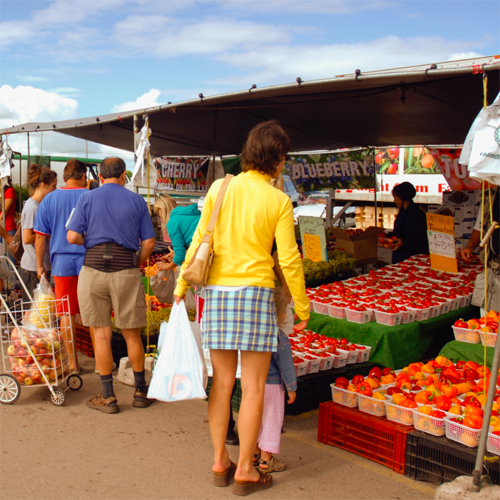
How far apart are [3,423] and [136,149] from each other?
106 inches

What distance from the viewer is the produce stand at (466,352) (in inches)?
172

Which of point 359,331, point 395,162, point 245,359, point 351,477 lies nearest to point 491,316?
point 359,331

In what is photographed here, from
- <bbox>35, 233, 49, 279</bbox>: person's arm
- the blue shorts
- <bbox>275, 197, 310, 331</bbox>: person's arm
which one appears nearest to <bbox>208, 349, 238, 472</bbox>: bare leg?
<bbox>275, 197, 310, 331</bbox>: person's arm

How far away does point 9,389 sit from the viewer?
453 centimetres

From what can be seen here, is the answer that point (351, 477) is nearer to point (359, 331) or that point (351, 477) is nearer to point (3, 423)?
point (359, 331)

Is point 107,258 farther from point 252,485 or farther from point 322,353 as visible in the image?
point 252,485

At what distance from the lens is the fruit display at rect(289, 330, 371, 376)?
4266mm

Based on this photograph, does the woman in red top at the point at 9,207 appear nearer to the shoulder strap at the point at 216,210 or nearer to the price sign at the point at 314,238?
the price sign at the point at 314,238

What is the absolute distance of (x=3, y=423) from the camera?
4152 millimetres

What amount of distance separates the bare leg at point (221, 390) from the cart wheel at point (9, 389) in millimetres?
2201

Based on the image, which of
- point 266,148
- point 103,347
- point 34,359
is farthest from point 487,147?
point 34,359

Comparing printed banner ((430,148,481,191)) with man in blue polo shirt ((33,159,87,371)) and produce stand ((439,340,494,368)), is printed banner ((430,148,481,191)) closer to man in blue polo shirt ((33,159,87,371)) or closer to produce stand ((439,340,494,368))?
produce stand ((439,340,494,368))

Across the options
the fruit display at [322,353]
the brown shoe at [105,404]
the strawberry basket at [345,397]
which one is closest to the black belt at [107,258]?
the brown shoe at [105,404]

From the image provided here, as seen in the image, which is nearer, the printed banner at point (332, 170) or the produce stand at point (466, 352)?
the produce stand at point (466, 352)
